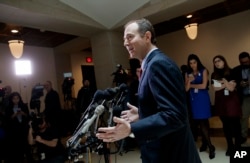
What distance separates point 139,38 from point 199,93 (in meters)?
2.63

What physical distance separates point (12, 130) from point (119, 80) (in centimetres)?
182

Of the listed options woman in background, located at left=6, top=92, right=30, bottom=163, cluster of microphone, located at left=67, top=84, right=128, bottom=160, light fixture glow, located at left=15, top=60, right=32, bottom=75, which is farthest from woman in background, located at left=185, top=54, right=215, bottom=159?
light fixture glow, located at left=15, top=60, right=32, bottom=75

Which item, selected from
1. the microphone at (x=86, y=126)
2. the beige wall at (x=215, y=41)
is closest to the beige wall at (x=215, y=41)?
the beige wall at (x=215, y=41)

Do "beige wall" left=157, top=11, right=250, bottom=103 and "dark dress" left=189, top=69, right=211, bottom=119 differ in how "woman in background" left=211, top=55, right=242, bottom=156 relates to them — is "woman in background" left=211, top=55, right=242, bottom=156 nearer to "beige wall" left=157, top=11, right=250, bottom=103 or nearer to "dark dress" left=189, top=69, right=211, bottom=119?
"dark dress" left=189, top=69, right=211, bottom=119

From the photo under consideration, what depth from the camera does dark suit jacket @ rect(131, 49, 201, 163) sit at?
31.8 inches

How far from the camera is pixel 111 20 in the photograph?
459cm

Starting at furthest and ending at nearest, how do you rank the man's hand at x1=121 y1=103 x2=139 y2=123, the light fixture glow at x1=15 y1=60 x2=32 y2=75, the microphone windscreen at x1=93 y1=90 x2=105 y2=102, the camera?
the light fixture glow at x1=15 y1=60 x2=32 y2=75, the camera, the microphone windscreen at x1=93 y1=90 x2=105 y2=102, the man's hand at x1=121 y1=103 x2=139 y2=123

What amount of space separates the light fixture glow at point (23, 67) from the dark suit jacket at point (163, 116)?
578 centimetres

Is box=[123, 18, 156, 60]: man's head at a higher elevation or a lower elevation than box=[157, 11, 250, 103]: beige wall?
lower

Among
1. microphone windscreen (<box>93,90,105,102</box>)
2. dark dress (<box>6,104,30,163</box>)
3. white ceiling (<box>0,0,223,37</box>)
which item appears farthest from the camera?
dark dress (<box>6,104,30,163</box>)

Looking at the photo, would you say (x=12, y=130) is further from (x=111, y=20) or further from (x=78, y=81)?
(x=78, y=81)

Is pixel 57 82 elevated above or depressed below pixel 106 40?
below

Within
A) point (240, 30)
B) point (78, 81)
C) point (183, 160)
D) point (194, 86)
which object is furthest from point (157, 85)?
point (78, 81)

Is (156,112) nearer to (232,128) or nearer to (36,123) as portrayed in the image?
(36,123)
